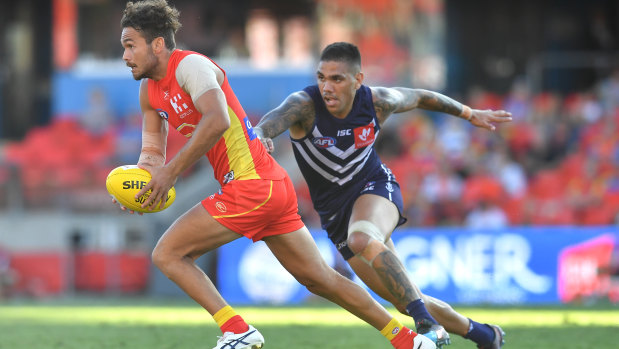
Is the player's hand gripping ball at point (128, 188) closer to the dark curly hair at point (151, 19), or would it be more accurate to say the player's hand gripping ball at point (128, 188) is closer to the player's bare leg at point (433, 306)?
the dark curly hair at point (151, 19)

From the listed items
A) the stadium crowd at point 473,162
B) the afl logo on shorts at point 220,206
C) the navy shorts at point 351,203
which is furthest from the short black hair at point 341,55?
the stadium crowd at point 473,162

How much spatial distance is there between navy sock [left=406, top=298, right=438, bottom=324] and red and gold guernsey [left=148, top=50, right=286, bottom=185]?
123 cm

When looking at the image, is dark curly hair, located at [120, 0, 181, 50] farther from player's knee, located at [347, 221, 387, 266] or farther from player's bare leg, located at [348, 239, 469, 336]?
player's bare leg, located at [348, 239, 469, 336]

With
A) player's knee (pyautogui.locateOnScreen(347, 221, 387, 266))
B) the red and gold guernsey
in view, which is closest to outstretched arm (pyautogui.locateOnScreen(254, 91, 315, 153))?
the red and gold guernsey

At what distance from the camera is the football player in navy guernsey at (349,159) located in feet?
22.3

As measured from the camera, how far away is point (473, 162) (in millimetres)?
15820

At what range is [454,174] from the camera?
15617 millimetres

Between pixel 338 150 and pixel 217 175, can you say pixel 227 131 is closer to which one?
pixel 217 175

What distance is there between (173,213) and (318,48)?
201 inches

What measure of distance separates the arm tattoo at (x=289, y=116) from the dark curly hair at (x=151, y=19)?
2.94ft

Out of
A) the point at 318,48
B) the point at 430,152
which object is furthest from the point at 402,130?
the point at 318,48

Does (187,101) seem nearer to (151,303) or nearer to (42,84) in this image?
(151,303)

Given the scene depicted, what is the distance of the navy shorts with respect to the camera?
703 centimetres

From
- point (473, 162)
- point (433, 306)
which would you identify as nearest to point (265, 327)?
point (433, 306)
